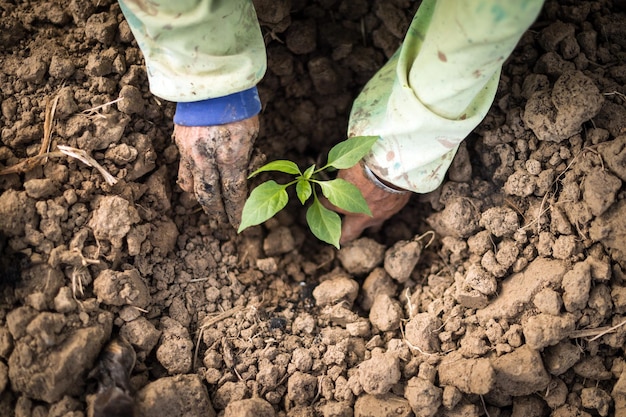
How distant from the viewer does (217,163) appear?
156cm

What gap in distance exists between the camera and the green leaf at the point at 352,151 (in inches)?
58.2

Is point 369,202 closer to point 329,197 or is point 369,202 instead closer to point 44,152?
point 329,197

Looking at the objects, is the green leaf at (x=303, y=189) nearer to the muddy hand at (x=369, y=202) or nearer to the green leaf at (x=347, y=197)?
the green leaf at (x=347, y=197)

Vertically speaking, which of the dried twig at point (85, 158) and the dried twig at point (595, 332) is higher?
the dried twig at point (85, 158)

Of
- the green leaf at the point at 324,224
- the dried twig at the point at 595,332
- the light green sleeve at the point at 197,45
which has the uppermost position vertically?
the light green sleeve at the point at 197,45

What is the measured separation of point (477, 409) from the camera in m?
1.50

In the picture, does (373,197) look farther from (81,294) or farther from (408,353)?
(81,294)

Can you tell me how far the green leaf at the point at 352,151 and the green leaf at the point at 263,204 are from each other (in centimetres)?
17

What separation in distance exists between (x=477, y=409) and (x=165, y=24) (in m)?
1.26

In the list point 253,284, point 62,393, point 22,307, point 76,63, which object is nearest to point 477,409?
point 253,284

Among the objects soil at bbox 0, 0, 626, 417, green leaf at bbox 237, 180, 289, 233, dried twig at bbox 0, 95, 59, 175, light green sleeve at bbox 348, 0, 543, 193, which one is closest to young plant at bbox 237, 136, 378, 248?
green leaf at bbox 237, 180, 289, 233

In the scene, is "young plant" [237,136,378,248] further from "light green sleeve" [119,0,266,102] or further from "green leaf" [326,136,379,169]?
"light green sleeve" [119,0,266,102]

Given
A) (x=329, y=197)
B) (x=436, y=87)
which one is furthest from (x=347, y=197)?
(x=436, y=87)

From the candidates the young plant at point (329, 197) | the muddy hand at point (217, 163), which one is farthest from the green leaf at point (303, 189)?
the muddy hand at point (217, 163)
